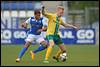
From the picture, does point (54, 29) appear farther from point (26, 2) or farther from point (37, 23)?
point (26, 2)

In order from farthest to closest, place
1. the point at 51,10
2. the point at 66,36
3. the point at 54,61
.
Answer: the point at 51,10
the point at 66,36
the point at 54,61

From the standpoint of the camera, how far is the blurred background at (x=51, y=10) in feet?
108

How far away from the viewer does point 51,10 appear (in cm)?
3447

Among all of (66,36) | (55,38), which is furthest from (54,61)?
(66,36)

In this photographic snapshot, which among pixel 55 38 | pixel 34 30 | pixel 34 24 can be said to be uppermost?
pixel 34 24

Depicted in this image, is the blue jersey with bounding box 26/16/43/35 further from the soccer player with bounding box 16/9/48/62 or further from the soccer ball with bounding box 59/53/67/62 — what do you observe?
the soccer ball with bounding box 59/53/67/62

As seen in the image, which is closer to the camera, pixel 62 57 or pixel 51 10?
pixel 62 57

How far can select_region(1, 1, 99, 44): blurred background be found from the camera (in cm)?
3288

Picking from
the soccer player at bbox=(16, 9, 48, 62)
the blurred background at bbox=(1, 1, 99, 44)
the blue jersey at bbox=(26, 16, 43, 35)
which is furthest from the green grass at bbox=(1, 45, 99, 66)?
the blurred background at bbox=(1, 1, 99, 44)

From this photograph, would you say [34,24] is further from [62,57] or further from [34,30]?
[62,57]

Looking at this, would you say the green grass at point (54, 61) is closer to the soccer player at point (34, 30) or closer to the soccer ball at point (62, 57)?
the soccer ball at point (62, 57)

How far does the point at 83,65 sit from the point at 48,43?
1.88 meters

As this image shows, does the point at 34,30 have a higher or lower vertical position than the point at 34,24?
lower

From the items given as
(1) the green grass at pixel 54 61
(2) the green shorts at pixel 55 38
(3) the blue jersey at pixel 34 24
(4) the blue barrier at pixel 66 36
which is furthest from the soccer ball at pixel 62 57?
(4) the blue barrier at pixel 66 36
